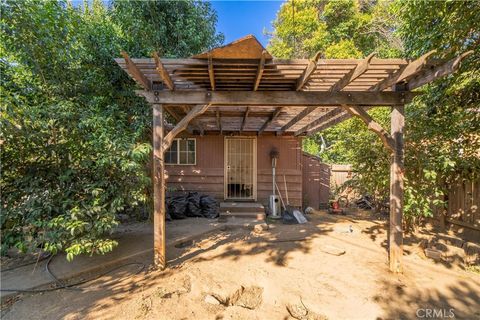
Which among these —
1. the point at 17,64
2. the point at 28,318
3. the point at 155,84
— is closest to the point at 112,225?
the point at 28,318

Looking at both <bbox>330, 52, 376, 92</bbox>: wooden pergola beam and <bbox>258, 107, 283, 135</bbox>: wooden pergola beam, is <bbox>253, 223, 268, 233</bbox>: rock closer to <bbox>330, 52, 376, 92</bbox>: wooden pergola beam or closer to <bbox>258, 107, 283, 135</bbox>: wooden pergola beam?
<bbox>258, 107, 283, 135</bbox>: wooden pergola beam

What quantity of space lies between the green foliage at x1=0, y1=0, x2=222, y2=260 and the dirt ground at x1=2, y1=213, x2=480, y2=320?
23.4 inches

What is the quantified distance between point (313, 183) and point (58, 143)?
22.7 feet

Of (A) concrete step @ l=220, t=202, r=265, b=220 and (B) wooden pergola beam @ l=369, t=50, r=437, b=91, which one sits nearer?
Result: (B) wooden pergola beam @ l=369, t=50, r=437, b=91

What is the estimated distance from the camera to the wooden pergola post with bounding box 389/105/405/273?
3207mm

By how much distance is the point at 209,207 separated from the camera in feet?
20.1

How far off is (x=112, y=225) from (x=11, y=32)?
10.5 feet

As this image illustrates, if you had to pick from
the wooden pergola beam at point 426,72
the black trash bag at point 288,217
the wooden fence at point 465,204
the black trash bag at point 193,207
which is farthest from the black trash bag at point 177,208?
the wooden fence at point 465,204

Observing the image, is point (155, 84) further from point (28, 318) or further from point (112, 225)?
point (28, 318)

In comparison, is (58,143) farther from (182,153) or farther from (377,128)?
(377,128)

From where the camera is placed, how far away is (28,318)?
7.41ft

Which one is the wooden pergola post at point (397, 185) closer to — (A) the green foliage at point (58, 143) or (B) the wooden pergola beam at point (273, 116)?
(B) the wooden pergola beam at point (273, 116)

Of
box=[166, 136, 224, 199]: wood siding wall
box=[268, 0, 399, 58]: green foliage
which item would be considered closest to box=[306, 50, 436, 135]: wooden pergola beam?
box=[166, 136, 224, 199]: wood siding wall

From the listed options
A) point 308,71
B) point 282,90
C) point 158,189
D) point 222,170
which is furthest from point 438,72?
point 222,170
